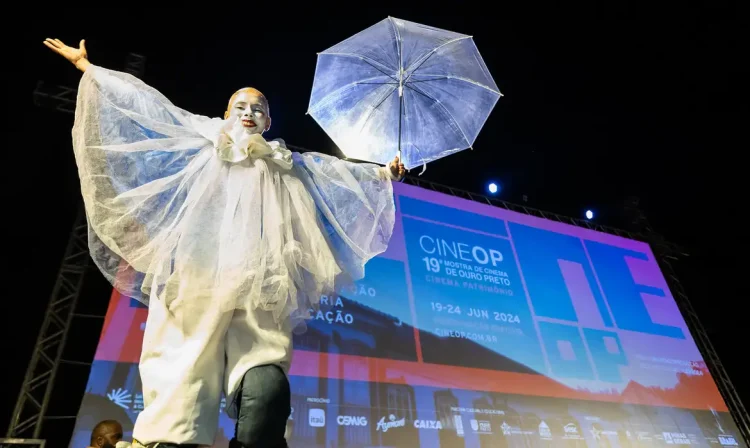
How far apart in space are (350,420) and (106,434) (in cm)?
116

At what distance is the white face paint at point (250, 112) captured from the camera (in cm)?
119

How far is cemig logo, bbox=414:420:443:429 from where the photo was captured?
2691 millimetres

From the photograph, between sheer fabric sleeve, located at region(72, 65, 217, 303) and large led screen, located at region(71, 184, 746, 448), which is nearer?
sheer fabric sleeve, located at region(72, 65, 217, 303)

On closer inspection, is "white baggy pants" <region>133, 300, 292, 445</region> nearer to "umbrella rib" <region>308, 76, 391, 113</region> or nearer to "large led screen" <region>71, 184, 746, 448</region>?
"umbrella rib" <region>308, 76, 391, 113</region>

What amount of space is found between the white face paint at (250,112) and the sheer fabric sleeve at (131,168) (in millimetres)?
78

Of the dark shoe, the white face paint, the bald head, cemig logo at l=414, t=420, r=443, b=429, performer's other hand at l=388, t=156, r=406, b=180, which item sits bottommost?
the dark shoe

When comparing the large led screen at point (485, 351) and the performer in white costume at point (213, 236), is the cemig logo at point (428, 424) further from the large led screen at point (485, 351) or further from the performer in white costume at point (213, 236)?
the performer in white costume at point (213, 236)

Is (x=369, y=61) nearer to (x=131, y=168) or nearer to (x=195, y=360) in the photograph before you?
(x=131, y=168)

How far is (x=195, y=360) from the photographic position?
797 millimetres

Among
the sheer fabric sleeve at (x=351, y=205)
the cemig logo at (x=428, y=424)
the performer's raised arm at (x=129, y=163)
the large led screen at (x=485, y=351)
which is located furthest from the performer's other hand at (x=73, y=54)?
the cemig logo at (x=428, y=424)

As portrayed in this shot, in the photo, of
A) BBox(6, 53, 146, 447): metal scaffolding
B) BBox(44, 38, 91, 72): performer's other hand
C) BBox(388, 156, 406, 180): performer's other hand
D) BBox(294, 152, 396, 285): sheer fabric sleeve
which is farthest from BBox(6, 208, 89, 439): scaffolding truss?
BBox(388, 156, 406, 180): performer's other hand

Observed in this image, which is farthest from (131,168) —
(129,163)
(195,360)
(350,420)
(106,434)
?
(350,420)

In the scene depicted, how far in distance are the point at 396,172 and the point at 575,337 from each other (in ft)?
10.1

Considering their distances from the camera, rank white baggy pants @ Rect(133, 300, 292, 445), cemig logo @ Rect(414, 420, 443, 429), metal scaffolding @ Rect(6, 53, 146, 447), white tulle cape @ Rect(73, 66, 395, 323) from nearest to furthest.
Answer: white baggy pants @ Rect(133, 300, 292, 445)
white tulle cape @ Rect(73, 66, 395, 323)
metal scaffolding @ Rect(6, 53, 146, 447)
cemig logo @ Rect(414, 420, 443, 429)
